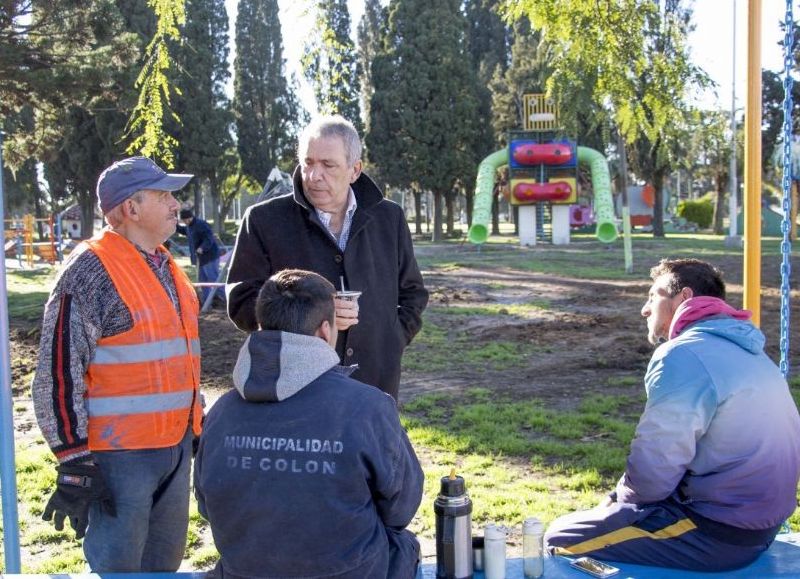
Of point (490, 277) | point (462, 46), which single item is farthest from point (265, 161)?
point (490, 277)

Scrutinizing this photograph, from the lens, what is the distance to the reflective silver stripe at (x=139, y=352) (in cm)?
264

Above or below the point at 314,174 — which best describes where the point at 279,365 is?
below

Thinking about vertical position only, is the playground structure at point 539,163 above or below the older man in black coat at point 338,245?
above

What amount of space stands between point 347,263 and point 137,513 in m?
1.12

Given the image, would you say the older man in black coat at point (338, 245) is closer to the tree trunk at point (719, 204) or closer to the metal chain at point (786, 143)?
the metal chain at point (786, 143)

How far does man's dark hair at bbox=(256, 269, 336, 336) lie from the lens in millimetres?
2102

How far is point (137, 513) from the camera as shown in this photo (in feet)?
8.75

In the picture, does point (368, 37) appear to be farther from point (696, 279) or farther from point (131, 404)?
point (131, 404)

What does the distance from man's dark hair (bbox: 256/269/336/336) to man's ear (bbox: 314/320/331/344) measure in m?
Answer: 0.01

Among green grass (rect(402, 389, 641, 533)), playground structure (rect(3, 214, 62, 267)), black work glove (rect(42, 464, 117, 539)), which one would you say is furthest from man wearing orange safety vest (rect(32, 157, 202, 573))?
playground structure (rect(3, 214, 62, 267))

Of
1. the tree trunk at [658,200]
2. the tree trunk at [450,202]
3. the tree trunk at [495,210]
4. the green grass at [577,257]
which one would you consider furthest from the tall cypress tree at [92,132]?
the tree trunk at [658,200]

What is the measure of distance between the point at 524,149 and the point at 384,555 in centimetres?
2740

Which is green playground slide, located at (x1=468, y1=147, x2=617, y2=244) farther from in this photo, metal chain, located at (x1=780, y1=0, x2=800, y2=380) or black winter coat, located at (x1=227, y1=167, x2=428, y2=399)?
black winter coat, located at (x1=227, y1=167, x2=428, y2=399)

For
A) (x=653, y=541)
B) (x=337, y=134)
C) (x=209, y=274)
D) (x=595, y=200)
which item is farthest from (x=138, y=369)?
(x=595, y=200)
